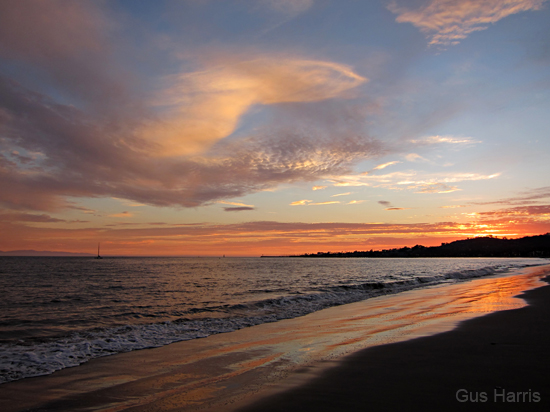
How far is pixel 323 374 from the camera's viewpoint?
6617 mm

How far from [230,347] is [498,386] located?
670cm

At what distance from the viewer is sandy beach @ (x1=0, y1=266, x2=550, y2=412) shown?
5.27m

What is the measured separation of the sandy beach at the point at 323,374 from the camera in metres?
5.27

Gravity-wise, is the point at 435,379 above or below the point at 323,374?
above

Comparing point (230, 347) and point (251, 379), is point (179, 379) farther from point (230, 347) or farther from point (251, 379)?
point (230, 347)

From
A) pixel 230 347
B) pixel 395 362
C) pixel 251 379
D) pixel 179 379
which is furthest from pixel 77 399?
pixel 395 362

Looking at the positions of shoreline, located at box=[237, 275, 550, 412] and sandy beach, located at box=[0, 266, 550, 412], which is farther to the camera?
sandy beach, located at box=[0, 266, 550, 412]

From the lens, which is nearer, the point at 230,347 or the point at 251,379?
the point at 251,379

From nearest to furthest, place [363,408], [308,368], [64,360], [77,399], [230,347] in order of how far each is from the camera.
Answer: [363,408], [77,399], [308,368], [64,360], [230,347]

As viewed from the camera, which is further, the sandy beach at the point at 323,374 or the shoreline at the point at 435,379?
the sandy beach at the point at 323,374

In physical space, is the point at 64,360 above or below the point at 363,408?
below

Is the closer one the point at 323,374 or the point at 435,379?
the point at 435,379

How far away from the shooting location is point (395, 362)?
7141mm

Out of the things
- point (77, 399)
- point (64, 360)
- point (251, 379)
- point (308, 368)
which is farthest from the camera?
point (64, 360)
